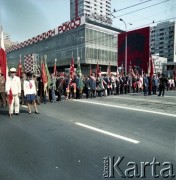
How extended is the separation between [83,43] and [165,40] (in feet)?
241

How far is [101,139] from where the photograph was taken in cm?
565

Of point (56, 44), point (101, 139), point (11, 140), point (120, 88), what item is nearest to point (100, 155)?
point (101, 139)

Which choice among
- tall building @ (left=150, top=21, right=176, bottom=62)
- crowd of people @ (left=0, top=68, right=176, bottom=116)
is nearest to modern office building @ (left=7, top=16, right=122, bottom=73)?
crowd of people @ (left=0, top=68, right=176, bottom=116)

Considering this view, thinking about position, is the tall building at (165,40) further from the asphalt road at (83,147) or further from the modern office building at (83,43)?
the asphalt road at (83,147)

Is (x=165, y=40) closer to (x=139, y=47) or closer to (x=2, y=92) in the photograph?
(x=139, y=47)

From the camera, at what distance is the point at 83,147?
507cm

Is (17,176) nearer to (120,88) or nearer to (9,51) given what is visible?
(120,88)

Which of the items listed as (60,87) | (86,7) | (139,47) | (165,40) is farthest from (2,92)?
(86,7)

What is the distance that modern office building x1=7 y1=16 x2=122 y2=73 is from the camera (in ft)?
182

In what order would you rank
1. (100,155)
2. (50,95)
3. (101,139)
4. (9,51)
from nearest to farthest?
(100,155) → (101,139) → (50,95) → (9,51)

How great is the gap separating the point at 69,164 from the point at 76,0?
5506 inches

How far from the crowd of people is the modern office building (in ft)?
117

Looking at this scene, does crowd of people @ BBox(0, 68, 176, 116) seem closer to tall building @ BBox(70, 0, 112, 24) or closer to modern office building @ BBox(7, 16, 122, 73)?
modern office building @ BBox(7, 16, 122, 73)

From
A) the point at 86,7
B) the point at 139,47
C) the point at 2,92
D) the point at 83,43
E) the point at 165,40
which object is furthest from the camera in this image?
the point at 86,7
